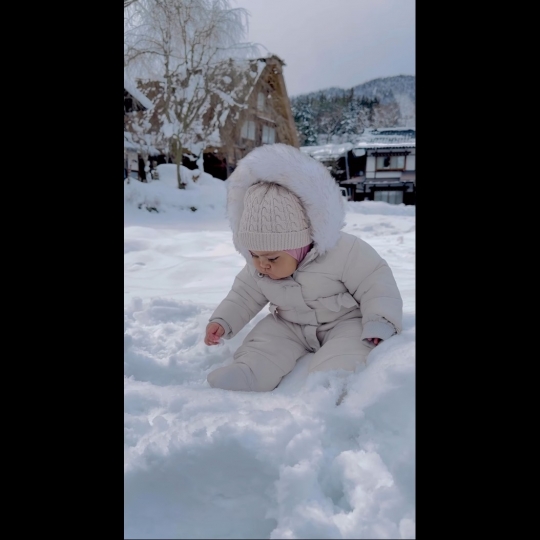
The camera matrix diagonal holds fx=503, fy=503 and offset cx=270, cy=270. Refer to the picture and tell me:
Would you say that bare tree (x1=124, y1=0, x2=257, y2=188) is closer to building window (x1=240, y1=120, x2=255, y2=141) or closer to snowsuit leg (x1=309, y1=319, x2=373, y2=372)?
building window (x1=240, y1=120, x2=255, y2=141)

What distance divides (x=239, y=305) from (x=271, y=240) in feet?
0.96

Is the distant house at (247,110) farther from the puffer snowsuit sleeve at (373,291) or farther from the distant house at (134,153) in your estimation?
the puffer snowsuit sleeve at (373,291)

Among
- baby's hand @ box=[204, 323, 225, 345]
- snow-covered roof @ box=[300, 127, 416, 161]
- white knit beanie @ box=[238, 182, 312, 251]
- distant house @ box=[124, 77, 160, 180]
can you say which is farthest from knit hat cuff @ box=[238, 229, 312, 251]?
snow-covered roof @ box=[300, 127, 416, 161]

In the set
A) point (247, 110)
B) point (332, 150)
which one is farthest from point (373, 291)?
point (332, 150)

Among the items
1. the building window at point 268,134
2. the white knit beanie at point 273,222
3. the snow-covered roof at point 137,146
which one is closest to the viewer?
the white knit beanie at point 273,222

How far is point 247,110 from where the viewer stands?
1048cm

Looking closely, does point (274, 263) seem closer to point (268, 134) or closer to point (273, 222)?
point (273, 222)

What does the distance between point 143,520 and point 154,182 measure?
9690 millimetres

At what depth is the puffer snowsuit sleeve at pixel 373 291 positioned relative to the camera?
1322 millimetres

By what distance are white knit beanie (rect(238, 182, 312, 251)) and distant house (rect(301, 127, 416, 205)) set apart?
36.3 ft

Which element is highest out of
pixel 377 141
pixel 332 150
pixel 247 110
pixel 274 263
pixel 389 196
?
pixel 247 110

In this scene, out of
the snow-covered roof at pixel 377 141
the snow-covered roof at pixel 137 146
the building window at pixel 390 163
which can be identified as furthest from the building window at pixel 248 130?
the building window at pixel 390 163
